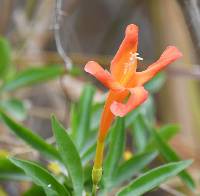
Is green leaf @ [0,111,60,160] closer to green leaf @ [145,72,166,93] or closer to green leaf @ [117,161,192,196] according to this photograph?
green leaf @ [117,161,192,196]

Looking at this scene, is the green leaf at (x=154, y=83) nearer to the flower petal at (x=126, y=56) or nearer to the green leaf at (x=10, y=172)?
the green leaf at (x=10, y=172)

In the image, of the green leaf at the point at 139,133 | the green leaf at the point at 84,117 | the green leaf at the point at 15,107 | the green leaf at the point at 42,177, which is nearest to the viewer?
the green leaf at the point at 42,177

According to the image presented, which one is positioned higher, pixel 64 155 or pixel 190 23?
pixel 190 23

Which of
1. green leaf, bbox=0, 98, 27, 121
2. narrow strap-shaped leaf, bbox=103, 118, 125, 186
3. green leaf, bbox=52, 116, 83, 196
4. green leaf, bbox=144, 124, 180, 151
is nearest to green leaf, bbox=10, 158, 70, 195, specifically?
green leaf, bbox=52, 116, 83, 196

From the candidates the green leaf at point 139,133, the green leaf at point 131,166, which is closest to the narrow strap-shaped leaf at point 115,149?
the green leaf at point 131,166

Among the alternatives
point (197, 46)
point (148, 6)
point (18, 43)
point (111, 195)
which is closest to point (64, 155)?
point (197, 46)

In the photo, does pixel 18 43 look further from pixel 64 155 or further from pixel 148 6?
pixel 64 155
